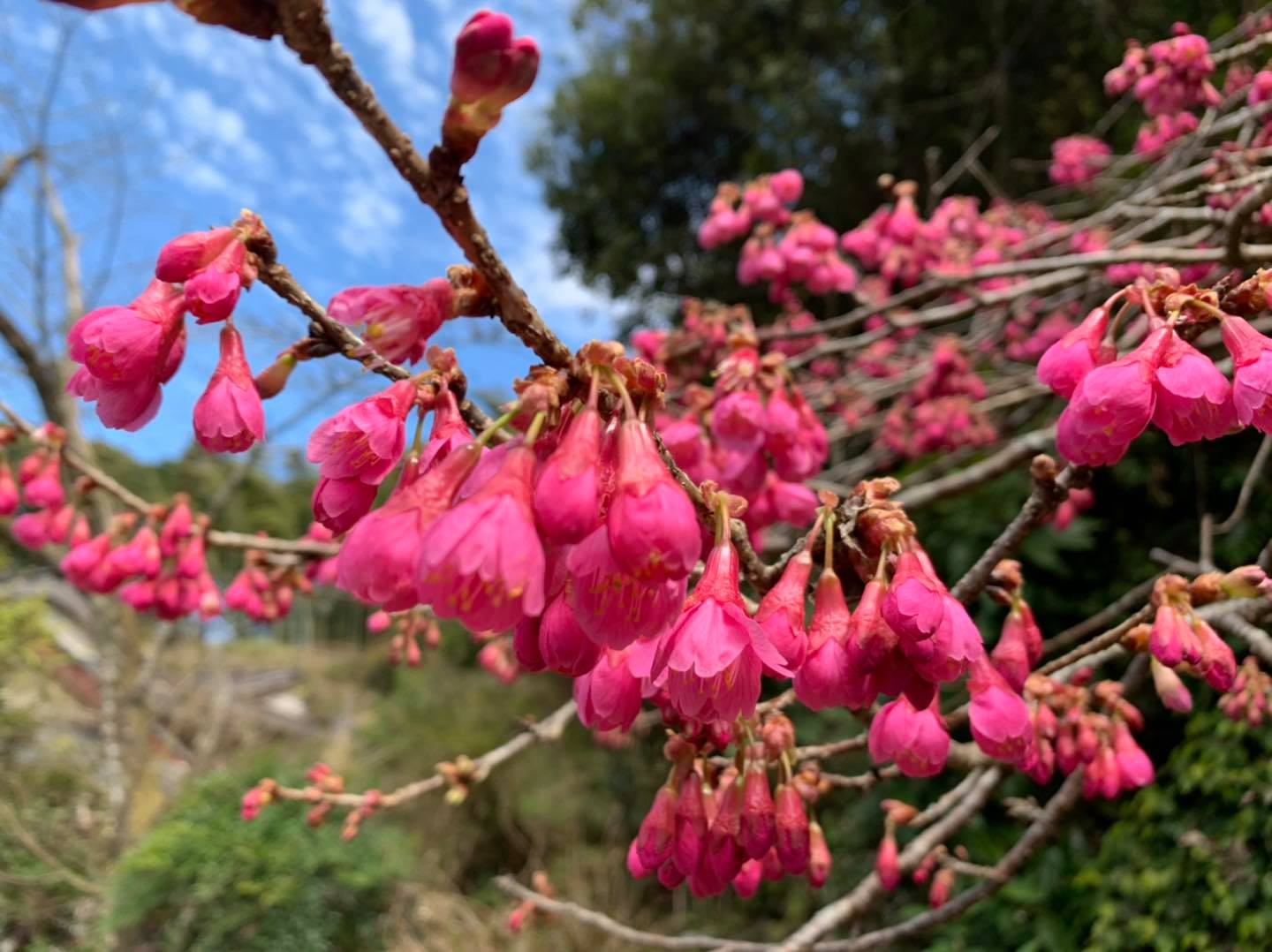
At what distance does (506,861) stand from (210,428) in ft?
21.6

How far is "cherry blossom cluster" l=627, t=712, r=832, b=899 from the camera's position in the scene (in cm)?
89

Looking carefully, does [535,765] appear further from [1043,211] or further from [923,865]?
[1043,211]

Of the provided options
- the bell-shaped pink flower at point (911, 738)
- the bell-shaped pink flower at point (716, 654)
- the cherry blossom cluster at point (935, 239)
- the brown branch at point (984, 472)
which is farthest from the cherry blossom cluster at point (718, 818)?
the cherry blossom cluster at point (935, 239)

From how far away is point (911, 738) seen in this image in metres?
0.86

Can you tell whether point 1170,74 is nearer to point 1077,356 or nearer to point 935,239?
point 935,239

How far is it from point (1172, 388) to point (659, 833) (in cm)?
77

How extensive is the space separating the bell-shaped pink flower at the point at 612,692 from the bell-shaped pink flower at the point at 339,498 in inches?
10.7

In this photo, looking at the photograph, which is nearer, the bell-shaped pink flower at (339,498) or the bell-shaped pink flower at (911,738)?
the bell-shaped pink flower at (339,498)

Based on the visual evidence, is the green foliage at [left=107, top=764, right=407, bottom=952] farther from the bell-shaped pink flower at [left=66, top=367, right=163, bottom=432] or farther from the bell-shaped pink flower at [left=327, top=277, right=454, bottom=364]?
the bell-shaped pink flower at [left=327, top=277, right=454, bottom=364]

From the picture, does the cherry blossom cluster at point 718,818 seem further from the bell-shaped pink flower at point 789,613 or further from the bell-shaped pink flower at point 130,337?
the bell-shaped pink flower at point 130,337

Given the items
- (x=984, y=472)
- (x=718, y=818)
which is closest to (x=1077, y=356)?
(x=718, y=818)

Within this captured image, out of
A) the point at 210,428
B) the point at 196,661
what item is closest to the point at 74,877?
the point at 196,661

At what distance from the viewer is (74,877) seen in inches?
184

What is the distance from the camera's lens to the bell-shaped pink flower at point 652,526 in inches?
20.9
